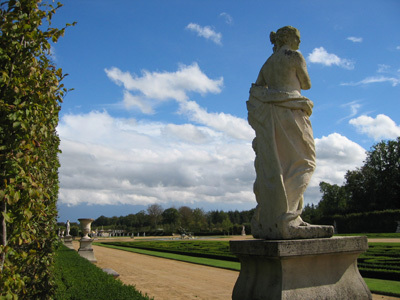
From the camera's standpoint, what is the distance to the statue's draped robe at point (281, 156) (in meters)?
3.68

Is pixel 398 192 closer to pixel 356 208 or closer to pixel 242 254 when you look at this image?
pixel 356 208

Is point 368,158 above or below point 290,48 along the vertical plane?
above

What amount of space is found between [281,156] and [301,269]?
1.24 meters

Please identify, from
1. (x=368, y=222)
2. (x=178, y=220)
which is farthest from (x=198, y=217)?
(x=368, y=222)

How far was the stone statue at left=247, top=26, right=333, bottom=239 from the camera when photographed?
3.63 m

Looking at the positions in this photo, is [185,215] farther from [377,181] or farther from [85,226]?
[85,226]

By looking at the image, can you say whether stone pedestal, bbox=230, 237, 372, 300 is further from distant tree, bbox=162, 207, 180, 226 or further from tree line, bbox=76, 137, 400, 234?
distant tree, bbox=162, 207, 180, 226

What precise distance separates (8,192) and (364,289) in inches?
143

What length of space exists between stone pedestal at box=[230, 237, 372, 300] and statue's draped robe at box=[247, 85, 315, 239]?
0.31 metres

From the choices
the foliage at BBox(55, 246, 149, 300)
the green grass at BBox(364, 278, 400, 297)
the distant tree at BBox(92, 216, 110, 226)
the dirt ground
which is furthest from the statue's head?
the distant tree at BBox(92, 216, 110, 226)

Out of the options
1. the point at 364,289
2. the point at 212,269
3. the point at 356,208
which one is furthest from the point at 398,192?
the point at 364,289

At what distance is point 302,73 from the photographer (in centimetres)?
408

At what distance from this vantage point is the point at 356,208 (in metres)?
52.7

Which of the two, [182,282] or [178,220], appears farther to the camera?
[178,220]
